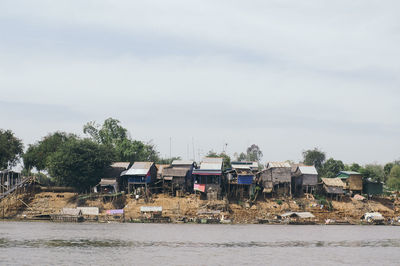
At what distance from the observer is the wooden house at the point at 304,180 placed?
69.4m

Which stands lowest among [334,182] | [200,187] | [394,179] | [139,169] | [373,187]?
[373,187]

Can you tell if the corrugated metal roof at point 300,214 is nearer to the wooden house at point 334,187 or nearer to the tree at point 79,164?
the wooden house at point 334,187

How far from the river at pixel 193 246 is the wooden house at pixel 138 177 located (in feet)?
46.7

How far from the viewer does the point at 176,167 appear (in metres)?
70.7

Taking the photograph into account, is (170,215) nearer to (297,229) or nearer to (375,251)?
→ (297,229)

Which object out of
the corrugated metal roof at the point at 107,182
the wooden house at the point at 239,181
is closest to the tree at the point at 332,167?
the wooden house at the point at 239,181

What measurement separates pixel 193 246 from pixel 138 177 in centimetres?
3079

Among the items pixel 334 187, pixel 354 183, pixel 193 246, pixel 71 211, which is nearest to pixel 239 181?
pixel 334 187

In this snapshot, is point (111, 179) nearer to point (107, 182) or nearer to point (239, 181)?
point (107, 182)

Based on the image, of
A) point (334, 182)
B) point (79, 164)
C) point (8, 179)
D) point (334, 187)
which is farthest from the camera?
point (334, 182)

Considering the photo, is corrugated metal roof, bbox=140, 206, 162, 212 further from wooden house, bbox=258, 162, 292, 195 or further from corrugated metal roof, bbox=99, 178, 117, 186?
wooden house, bbox=258, 162, 292, 195

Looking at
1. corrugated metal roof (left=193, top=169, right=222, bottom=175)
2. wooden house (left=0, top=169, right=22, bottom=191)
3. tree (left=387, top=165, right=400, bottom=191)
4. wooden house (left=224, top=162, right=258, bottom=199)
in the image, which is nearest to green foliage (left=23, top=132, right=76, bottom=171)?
wooden house (left=0, top=169, right=22, bottom=191)

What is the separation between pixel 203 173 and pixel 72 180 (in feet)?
53.9

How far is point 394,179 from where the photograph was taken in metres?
83.6
